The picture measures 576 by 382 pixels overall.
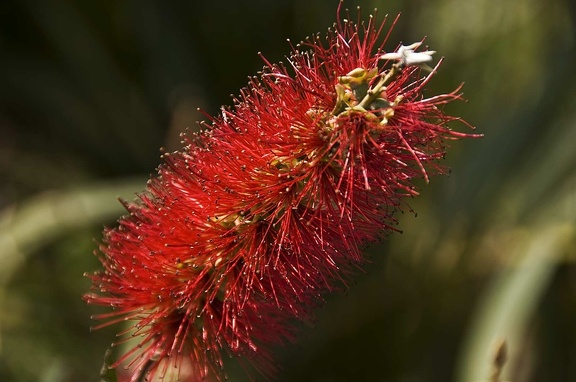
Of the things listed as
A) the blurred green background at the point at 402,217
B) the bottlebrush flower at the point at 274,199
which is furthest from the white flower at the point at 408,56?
the blurred green background at the point at 402,217

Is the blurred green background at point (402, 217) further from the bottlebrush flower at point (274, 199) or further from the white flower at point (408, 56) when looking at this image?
the white flower at point (408, 56)

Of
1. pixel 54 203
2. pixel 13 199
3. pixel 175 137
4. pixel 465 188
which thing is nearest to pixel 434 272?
pixel 465 188

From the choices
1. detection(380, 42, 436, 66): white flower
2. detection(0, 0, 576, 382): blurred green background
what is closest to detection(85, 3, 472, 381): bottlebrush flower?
detection(380, 42, 436, 66): white flower

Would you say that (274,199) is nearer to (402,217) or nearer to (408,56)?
(408,56)

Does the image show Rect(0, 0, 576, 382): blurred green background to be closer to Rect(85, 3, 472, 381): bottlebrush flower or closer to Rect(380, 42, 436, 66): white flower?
Rect(85, 3, 472, 381): bottlebrush flower

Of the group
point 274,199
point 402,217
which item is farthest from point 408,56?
point 402,217
